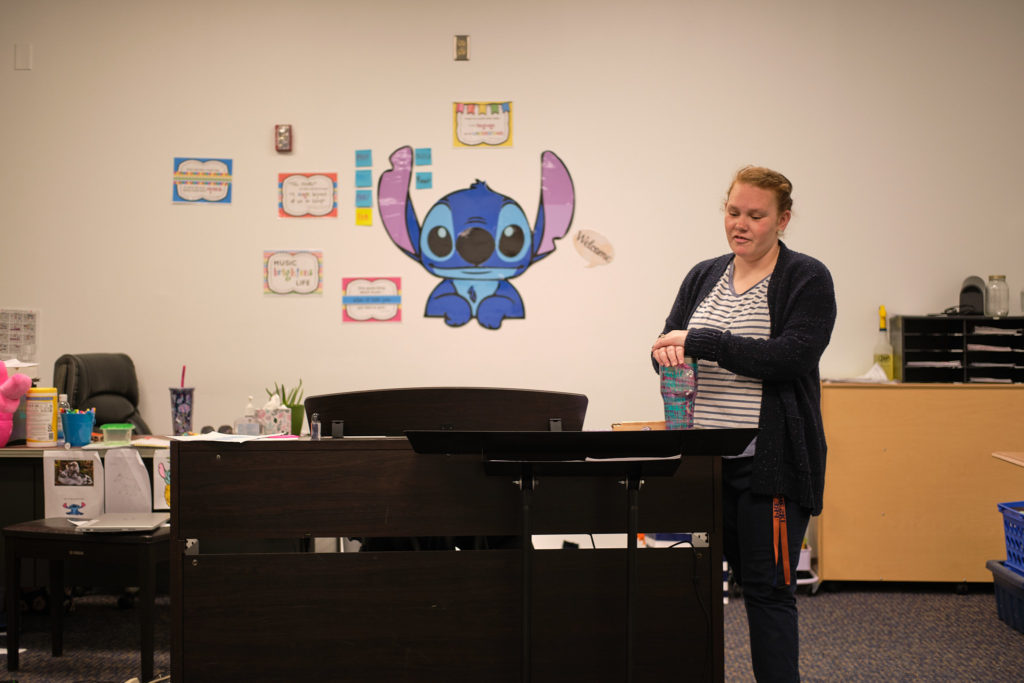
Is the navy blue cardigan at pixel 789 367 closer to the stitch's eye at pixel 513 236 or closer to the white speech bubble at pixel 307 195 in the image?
the stitch's eye at pixel 513 236

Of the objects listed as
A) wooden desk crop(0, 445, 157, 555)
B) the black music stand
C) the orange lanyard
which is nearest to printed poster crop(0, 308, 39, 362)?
wooden desk crop(0, 445, 157, 555)

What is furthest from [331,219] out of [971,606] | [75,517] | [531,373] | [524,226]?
[971,606]

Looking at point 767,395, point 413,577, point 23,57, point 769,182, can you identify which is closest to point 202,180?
point 23,57

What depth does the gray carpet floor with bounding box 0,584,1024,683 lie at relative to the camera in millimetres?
2668

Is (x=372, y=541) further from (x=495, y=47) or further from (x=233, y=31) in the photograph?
(x=233, y=31)

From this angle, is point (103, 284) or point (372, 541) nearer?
point (372, 541)

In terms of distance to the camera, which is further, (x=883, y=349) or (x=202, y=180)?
(x=202, y=180)

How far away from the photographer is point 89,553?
2623mm

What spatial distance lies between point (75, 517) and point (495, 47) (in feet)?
9.22

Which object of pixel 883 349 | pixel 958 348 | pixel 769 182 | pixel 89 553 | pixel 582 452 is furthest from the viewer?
pixel 883 349

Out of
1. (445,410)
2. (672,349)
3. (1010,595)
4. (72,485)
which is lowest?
(1010,595)

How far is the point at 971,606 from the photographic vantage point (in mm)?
3418

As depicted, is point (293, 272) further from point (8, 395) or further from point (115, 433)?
point (8, 395)

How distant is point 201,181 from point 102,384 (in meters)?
1.14
